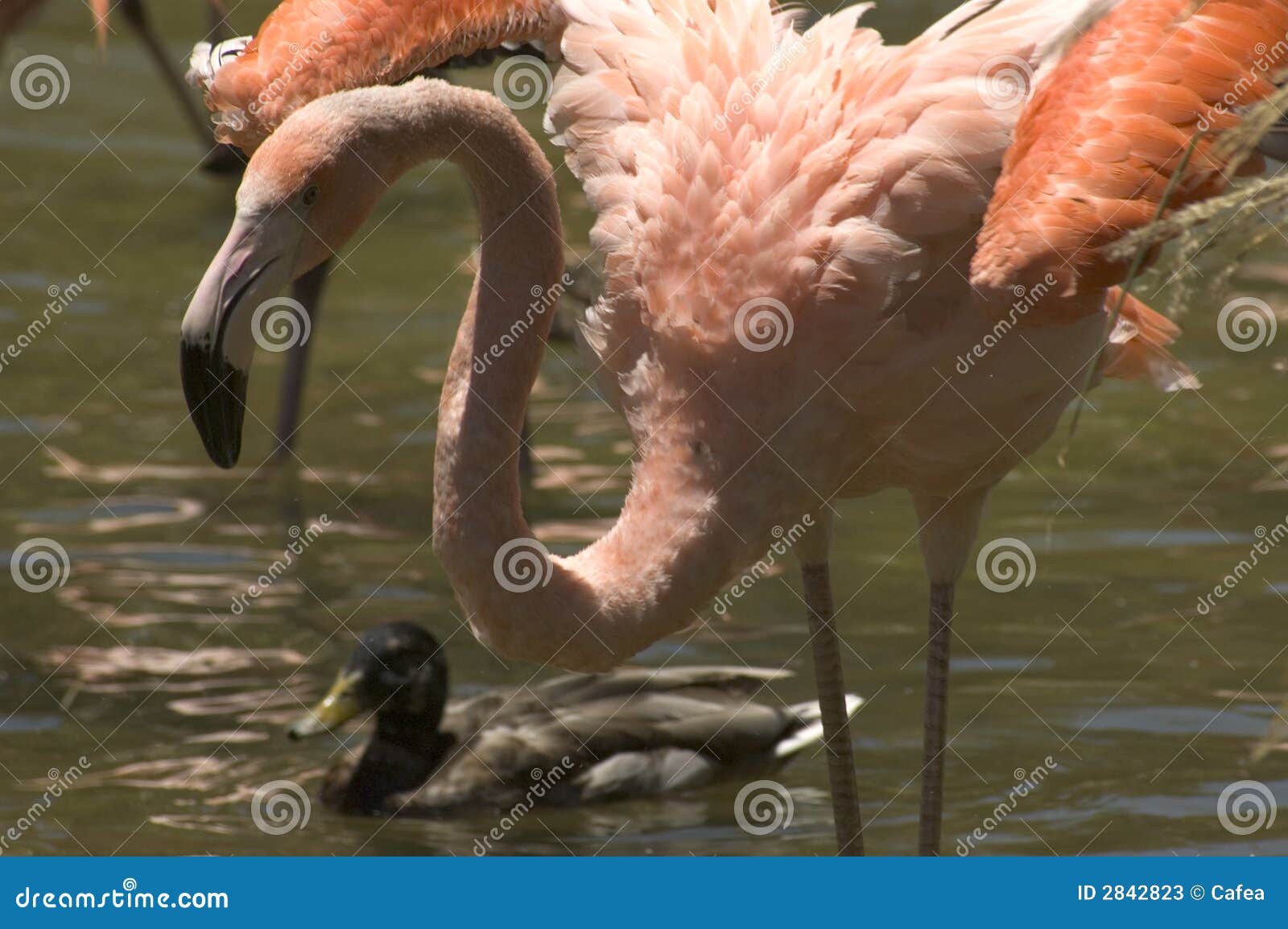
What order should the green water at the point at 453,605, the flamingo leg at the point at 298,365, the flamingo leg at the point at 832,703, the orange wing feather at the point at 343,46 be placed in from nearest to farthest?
the orange wing feather at the point at 343,46, the flamingo leg at the point at 832,703, the green water at the point at 453,605, the flamingo leg at the point at 298,365

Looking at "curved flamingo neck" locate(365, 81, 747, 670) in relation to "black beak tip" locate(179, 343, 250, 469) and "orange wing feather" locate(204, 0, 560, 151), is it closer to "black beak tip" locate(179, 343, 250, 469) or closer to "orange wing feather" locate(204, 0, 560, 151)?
"black beak tip" locate(179, 343, 250, 469)

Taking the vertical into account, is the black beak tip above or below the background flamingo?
above

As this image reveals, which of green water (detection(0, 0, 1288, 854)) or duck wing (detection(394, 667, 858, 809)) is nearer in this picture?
green water (detection(0, 0, 1288, 854))

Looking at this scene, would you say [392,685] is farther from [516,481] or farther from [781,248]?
[781,248]

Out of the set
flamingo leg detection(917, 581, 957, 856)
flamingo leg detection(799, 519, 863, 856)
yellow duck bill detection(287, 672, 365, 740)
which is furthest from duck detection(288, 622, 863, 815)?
flamingo leg detection(917, 581, 957, 856)

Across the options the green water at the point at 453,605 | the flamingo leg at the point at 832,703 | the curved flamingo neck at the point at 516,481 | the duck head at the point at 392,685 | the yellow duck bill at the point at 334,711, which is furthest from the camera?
the duck head at the point at 392,685

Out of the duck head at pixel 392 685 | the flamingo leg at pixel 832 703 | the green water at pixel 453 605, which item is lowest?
the green water at pixel 453 605

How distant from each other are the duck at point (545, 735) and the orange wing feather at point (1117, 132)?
2.21m

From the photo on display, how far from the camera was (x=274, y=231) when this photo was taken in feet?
12.0

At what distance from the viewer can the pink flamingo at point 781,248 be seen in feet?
12.9

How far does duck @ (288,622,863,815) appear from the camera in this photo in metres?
5.73

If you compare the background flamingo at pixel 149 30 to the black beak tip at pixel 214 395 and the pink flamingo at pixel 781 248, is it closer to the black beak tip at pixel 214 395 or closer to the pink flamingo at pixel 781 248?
the pink flamingo at pixel 781 248

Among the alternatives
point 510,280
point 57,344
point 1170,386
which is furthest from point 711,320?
point 57,344

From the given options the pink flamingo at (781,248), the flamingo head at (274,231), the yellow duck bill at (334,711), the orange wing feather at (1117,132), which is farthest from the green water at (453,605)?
the flamingo head at (274,231)
